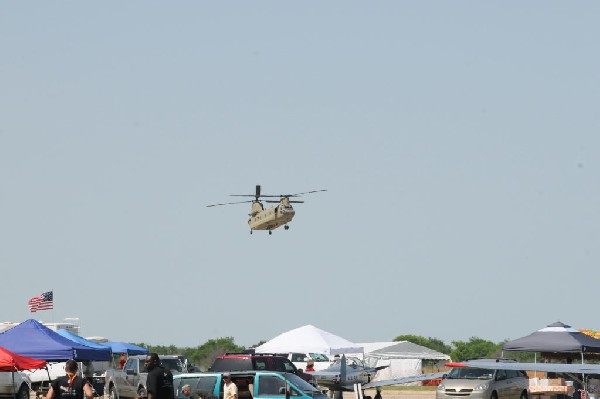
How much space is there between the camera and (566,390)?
3572cm

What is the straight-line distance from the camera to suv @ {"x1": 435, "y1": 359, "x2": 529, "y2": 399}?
35.0 meters

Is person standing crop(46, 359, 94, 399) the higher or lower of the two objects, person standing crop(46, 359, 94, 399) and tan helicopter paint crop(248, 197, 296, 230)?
the lower

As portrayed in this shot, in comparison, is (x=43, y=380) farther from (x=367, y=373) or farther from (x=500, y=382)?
(x=500, y=382)

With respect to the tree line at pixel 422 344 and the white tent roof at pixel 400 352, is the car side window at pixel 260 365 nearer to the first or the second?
the white tent roof at pixel 400 352

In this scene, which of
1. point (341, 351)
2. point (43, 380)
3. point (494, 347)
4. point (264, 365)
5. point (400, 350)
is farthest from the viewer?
point (494, 347)

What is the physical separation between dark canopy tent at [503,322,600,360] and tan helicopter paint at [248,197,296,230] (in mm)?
31254

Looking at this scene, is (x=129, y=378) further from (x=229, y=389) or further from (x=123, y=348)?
(x=123, y=348)

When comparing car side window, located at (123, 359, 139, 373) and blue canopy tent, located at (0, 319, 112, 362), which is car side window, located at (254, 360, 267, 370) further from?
blue canopy tent, located at (0, 319, 112, 362)

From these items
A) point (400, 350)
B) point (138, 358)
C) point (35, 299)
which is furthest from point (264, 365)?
point (400, 350)

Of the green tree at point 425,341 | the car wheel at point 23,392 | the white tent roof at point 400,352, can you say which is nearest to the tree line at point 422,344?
the green tree at point 425,341

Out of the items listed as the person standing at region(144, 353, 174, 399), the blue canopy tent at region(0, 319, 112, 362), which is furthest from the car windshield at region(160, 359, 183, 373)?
the person standing at region(144, 353, 174, 399)

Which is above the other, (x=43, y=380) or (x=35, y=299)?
(x=35, y=299)

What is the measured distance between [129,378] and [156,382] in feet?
53.9

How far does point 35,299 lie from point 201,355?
69.1 meters
